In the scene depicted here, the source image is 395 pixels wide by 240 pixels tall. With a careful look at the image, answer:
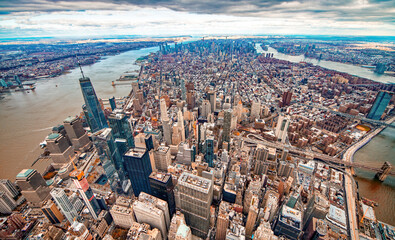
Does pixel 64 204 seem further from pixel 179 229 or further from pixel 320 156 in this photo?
pixel 320 156

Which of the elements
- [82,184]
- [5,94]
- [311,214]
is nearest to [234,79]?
[311,214]

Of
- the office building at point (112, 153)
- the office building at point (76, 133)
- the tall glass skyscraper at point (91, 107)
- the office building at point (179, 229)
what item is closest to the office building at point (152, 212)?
the office building at point (179, 229)

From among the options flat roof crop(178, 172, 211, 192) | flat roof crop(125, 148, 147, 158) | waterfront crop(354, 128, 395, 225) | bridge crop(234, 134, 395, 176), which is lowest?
waterfront crop(354, 128, 395, 225)

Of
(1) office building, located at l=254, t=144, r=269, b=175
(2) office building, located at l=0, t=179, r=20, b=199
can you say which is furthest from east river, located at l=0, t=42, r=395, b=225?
(1) office building, located at l=254, t=144, r=269, b=175

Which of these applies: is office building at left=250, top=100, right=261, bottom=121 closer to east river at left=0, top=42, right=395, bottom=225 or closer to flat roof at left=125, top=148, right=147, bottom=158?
east river at left=0, top=42, right=395, bottom=225

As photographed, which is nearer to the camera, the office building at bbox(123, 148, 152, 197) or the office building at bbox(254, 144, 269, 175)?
the office building at bbox(123, 148, 152, 197)

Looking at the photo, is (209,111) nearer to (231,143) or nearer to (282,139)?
(231,143)

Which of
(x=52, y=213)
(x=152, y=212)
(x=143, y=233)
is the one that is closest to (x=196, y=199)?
(x=152, y=212)
